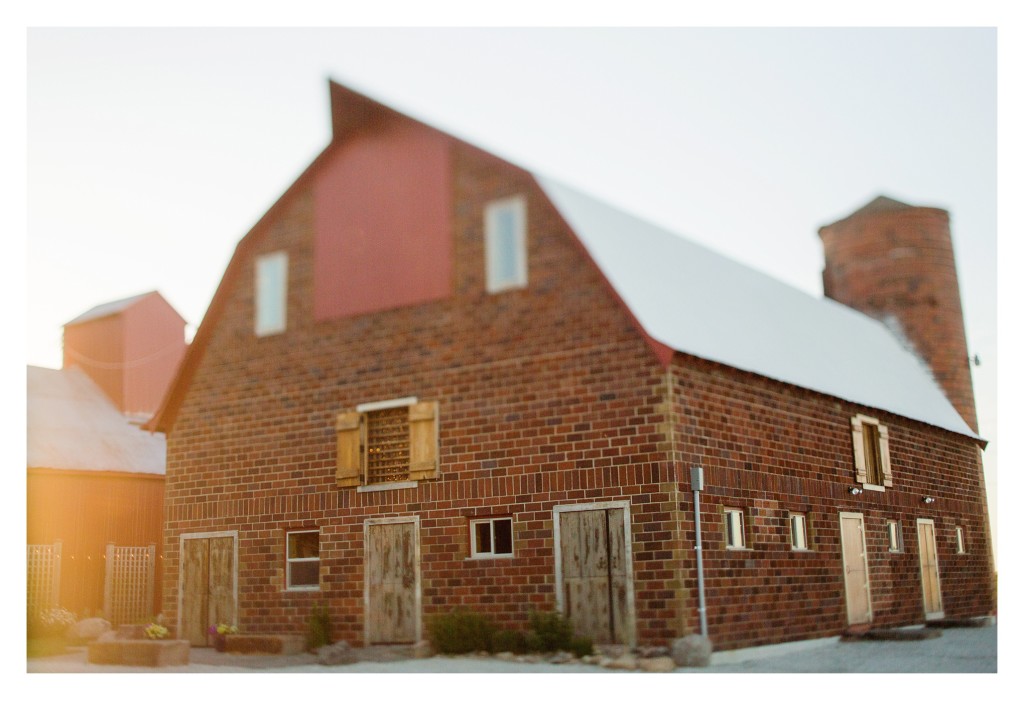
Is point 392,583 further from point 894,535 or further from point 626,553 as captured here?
point 894,535

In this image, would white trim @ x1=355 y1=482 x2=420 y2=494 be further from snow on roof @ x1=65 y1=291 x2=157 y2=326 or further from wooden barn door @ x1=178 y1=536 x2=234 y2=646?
snow on roof @ x1=65 y1=291 x2=157 y2=326

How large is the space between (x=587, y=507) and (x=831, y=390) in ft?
17.1

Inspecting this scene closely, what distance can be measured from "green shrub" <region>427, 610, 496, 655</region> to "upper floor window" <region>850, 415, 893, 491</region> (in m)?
6.80

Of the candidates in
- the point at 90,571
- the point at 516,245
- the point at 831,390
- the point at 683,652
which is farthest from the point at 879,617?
the point at 90,571

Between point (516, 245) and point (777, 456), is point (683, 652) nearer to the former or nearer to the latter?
point (777, 456)

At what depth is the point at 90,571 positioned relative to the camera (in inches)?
830

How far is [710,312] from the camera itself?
651 inches

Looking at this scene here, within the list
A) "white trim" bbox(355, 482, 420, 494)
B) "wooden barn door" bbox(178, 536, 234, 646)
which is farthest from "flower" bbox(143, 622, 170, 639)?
"white trim" bbox(355, 482, 420, 494)

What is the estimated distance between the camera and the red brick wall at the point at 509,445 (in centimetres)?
1436

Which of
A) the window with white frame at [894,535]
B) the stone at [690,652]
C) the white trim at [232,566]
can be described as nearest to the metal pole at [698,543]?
the stone at [690,652]

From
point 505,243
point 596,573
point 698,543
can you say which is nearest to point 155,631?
point 596,573

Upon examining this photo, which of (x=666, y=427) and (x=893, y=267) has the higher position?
(x=893, y=267)

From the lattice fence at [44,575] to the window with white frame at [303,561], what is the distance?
17.2 feet

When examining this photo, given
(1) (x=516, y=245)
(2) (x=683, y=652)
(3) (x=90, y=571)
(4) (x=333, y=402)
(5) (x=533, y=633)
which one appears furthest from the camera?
(3) (x=90, y=571)
